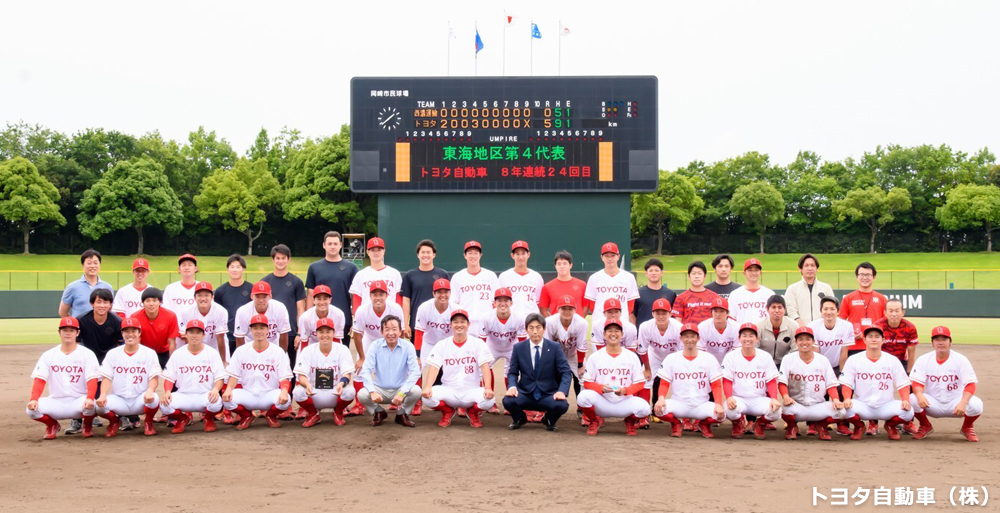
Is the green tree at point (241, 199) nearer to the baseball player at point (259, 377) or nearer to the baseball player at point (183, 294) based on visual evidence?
the baseball player at point (183, 294)

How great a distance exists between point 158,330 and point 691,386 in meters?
5.00

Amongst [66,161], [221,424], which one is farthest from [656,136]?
[66,161]

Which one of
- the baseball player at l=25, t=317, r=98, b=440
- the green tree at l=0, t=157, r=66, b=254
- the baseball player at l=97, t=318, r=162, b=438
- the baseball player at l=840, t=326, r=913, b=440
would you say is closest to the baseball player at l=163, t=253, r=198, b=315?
the baseball player at l=97, t=318, r=162, b=438

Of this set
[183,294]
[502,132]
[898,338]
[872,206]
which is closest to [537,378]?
[898,338]

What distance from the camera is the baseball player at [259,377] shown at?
732 cm

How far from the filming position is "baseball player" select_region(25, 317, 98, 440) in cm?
694

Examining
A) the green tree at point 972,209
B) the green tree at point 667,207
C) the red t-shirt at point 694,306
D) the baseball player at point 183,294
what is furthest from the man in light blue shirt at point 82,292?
the green tree at point 972,209

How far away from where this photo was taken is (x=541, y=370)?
730cm

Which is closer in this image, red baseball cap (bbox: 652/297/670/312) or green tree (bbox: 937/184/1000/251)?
red baseball cap (bbox: 652/297/670/312)

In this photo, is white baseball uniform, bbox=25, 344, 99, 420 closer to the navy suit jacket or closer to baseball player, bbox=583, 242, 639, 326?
the navy suit jacket

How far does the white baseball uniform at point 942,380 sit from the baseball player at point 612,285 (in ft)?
8.84

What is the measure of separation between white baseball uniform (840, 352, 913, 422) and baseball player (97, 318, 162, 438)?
6.22 m

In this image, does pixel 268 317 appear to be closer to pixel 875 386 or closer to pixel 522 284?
pixel 522 284

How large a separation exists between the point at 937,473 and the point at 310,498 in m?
4.30
